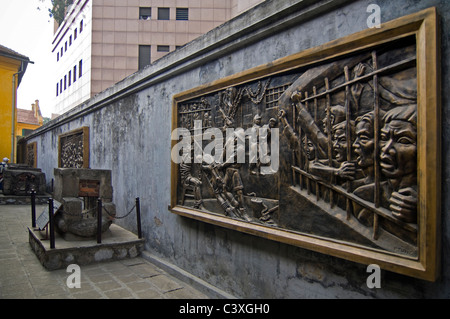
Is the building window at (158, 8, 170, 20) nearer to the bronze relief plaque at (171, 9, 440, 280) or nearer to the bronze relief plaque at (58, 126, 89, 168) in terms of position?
the bronze relief plaque at (58, 126, 89, 168)

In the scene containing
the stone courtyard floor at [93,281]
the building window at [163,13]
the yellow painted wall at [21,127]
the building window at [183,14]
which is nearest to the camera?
the stone courtyard floor at [93,281]

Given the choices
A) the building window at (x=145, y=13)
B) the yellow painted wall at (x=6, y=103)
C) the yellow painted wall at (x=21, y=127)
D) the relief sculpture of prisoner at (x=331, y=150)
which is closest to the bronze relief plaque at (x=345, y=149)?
the relief sculpture of prisoner at (x=331, y=150)

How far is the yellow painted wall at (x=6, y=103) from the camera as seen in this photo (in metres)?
20.1

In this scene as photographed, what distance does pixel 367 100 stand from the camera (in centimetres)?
259

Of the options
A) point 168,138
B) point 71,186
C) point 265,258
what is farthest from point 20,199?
point 265,258

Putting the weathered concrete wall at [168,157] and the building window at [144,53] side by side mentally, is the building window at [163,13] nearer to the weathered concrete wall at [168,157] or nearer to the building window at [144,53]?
the building window at [144,53]

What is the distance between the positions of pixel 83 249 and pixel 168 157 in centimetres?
220

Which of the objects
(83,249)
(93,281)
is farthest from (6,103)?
(93,281)

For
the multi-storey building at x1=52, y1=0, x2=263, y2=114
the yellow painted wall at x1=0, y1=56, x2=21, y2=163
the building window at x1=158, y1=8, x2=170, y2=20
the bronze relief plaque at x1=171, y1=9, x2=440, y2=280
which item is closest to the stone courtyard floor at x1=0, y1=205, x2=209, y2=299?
the bronze relief plaque at x1=171, y1=9, x2=440, y2=280

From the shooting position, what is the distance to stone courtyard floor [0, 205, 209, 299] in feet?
14.1

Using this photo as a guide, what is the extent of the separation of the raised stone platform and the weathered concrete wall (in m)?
0.39

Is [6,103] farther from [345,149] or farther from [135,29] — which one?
[345,149]

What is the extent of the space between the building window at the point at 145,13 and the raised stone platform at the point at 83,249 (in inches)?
959

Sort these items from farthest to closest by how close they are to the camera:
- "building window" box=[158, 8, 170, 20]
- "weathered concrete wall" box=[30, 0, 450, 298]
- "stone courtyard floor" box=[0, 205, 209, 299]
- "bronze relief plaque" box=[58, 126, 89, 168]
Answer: "building window" box=[158, 8, 170, 20] < "bronze relief plaque" box=[58, 126, 89, 168] < "stone courtyard floor" box=[0, 205, 209, 299] < "weathered concrete wall" box=[30, 0, 450, 298]
